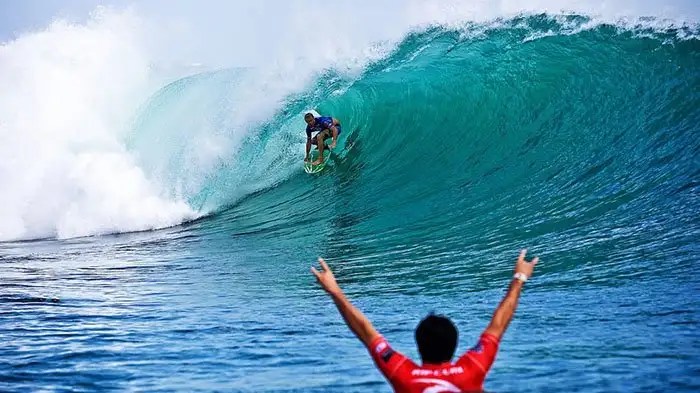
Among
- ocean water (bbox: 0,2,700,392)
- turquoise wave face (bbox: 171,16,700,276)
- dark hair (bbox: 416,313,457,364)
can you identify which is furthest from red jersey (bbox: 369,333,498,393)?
turquoise wave face (bbox: 171,16,700,276)

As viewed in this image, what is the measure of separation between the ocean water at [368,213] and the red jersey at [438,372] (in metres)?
1.21

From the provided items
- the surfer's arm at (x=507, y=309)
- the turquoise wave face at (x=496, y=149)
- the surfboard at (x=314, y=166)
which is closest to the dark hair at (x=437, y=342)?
the surfer's arm at (x=507, y=309)

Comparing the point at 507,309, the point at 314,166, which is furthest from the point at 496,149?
the point at 507,309

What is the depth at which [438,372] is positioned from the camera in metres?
2.73

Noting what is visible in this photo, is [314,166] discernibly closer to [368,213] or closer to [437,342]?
[368,213]

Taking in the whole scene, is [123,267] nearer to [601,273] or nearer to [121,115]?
[601,273]

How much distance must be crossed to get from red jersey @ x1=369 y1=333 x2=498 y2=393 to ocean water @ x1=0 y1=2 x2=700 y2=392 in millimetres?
1207

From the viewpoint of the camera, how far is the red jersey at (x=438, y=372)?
2.72 m

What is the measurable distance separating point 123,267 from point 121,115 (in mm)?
11759

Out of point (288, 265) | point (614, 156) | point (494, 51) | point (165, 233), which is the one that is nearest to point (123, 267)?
point (288, 265)

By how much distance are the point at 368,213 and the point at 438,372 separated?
27.1ft

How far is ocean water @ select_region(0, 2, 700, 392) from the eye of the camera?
192 inches

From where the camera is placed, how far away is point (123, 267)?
9.19m

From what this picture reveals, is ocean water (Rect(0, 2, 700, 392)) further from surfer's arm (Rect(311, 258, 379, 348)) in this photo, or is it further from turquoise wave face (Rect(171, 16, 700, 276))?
surfer's arm (Rect(311, 258, 379, 348))
